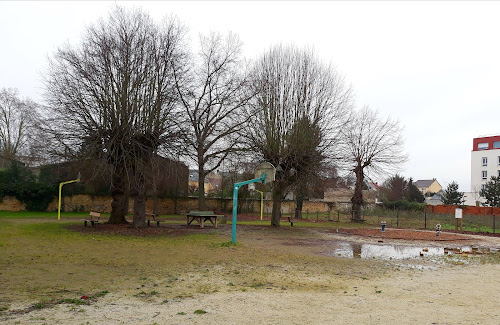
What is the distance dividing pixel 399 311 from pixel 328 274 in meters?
3.47

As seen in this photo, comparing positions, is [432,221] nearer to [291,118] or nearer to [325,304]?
[291,118]

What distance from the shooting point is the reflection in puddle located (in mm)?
13895

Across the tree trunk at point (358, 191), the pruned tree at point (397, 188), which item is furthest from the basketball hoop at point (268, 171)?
the pruned tree at point (397, 188)

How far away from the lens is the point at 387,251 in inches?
605

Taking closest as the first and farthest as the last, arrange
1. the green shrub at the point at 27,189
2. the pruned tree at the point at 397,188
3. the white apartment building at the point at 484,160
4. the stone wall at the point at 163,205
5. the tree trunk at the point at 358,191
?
the green shrub at the point at 27,189, the stone wall at the point at 163,205, the tree trunk at the point at 358,191, the white apartment building at the point at 484,160, the pruned tree at the point at 397,188

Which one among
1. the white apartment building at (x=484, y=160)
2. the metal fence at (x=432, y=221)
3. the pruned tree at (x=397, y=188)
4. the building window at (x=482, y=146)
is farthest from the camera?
the pruned tree at (x=397, y=188)

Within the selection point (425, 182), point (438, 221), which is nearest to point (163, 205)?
point (438, 221)

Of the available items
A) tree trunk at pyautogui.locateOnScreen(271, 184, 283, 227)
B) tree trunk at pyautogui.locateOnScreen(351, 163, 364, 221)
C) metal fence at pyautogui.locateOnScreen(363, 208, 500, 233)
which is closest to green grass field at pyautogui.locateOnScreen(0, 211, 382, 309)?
tree trunk at pyautogui.locateOnScreen(271, 184, 283, 227)

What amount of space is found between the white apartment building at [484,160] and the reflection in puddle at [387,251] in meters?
55.7

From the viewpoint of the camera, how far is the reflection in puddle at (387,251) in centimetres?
1389

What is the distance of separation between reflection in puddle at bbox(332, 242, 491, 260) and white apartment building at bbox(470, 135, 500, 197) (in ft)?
183

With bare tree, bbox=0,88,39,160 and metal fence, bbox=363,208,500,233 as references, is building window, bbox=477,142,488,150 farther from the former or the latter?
bare tree, bbox=0,88,39,160

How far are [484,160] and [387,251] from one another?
60.5 m

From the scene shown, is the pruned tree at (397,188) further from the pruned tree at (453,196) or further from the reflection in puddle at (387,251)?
the reflection in puddle at (387,251)
